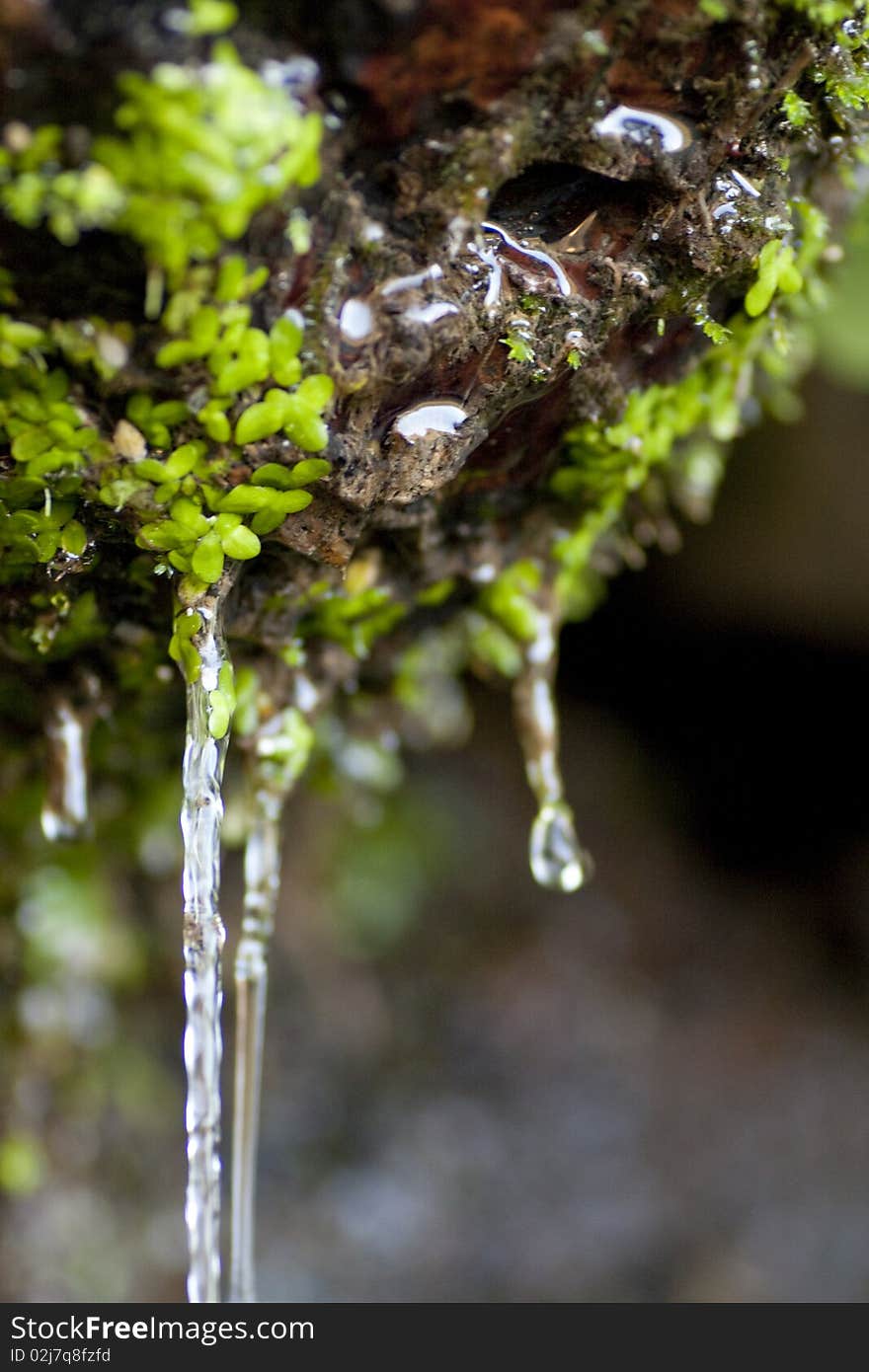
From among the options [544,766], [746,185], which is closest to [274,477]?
[746,185]

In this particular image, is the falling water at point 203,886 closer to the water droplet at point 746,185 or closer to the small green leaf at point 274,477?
the small green leaf at point 274,477

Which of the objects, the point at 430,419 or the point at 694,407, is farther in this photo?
the point at 694,407

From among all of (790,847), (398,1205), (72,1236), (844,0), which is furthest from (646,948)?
(844,0)

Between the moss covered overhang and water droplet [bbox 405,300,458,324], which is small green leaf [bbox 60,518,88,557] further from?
water droplet [bbox 405,300,458,324]

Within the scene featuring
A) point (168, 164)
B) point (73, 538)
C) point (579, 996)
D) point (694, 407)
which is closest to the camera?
point (168, 164)

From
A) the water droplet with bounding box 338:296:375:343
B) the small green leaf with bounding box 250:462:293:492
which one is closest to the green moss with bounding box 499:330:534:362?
the water droplet with bounding box 338:296:375:343

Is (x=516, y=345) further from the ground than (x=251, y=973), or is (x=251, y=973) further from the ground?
(x=516, y=345)

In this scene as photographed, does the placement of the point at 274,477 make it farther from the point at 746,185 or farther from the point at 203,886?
the point at 746,185

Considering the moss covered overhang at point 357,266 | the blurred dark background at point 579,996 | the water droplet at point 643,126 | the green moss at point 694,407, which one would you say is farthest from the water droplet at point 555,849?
the water droplet at point 643,126
